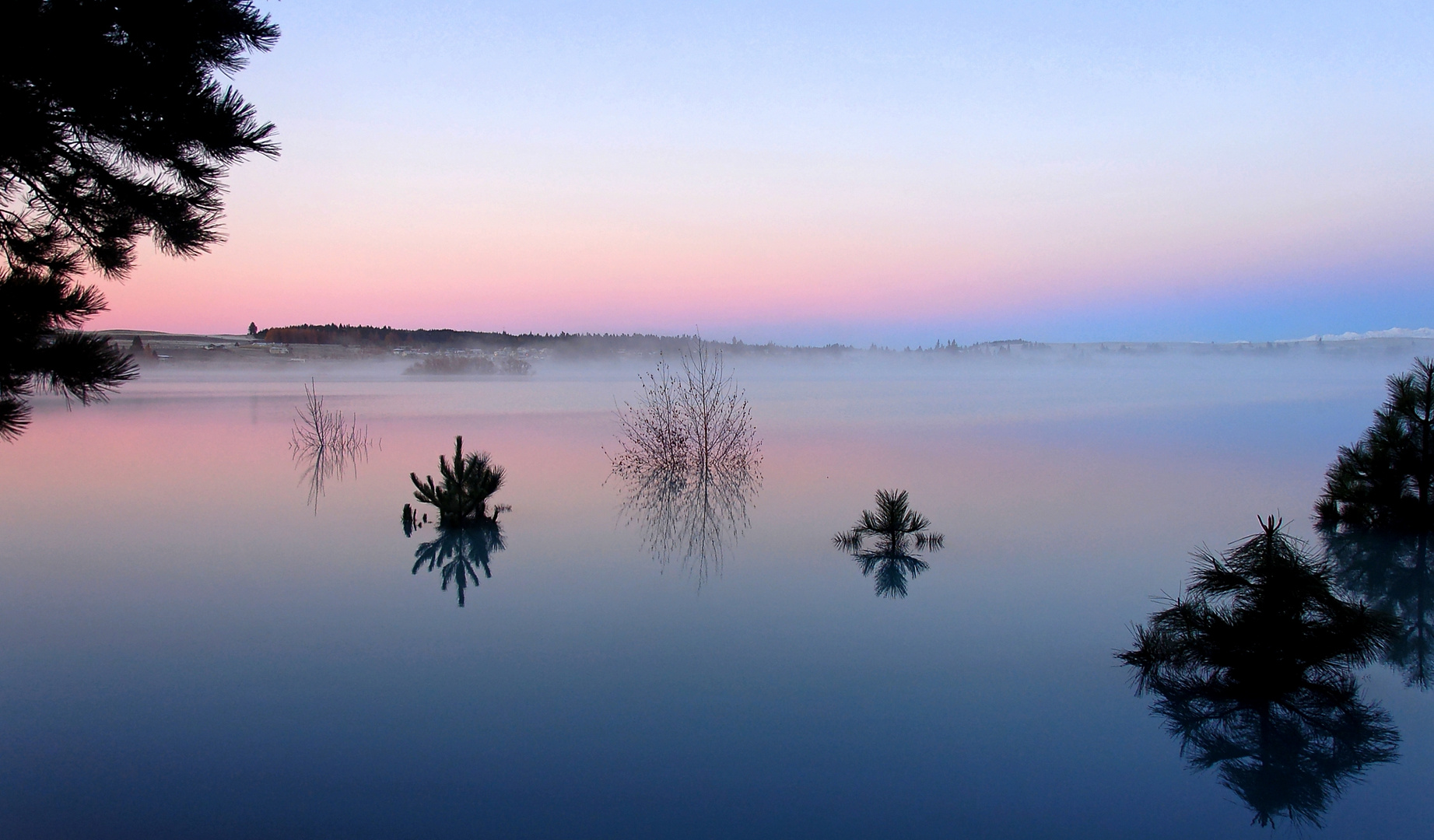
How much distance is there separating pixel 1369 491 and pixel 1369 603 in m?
3.14

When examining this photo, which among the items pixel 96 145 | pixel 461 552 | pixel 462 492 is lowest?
pixel 461 552

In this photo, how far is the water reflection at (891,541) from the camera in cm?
682

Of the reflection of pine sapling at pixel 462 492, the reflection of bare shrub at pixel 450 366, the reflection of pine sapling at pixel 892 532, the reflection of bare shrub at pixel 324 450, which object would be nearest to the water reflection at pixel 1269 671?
the reflection of pine sapling at pixel 892 532

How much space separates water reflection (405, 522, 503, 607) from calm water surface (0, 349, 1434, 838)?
0.49 feet

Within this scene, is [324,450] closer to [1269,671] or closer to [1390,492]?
[1269,671]

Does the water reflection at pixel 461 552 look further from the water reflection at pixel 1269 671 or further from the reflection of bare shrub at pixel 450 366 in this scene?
the reflection of bare shrub at pixel 450 366

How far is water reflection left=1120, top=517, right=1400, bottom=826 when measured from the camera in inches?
144

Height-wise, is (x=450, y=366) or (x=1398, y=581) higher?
(x=450, y=366)

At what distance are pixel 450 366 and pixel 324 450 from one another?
56306mm

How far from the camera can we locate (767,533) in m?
8.31

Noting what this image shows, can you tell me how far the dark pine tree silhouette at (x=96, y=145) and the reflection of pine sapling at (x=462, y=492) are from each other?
16.5 ft

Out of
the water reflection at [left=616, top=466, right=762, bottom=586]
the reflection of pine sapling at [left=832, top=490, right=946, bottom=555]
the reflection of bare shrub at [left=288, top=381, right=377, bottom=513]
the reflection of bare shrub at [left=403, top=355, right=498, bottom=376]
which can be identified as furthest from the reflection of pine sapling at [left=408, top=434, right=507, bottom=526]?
the reflection of bare shrub at [left=403, top=355, right=498, bottom=376]

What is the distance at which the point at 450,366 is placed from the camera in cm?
6931

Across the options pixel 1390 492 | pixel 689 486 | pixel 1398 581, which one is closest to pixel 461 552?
pixel 689 486
